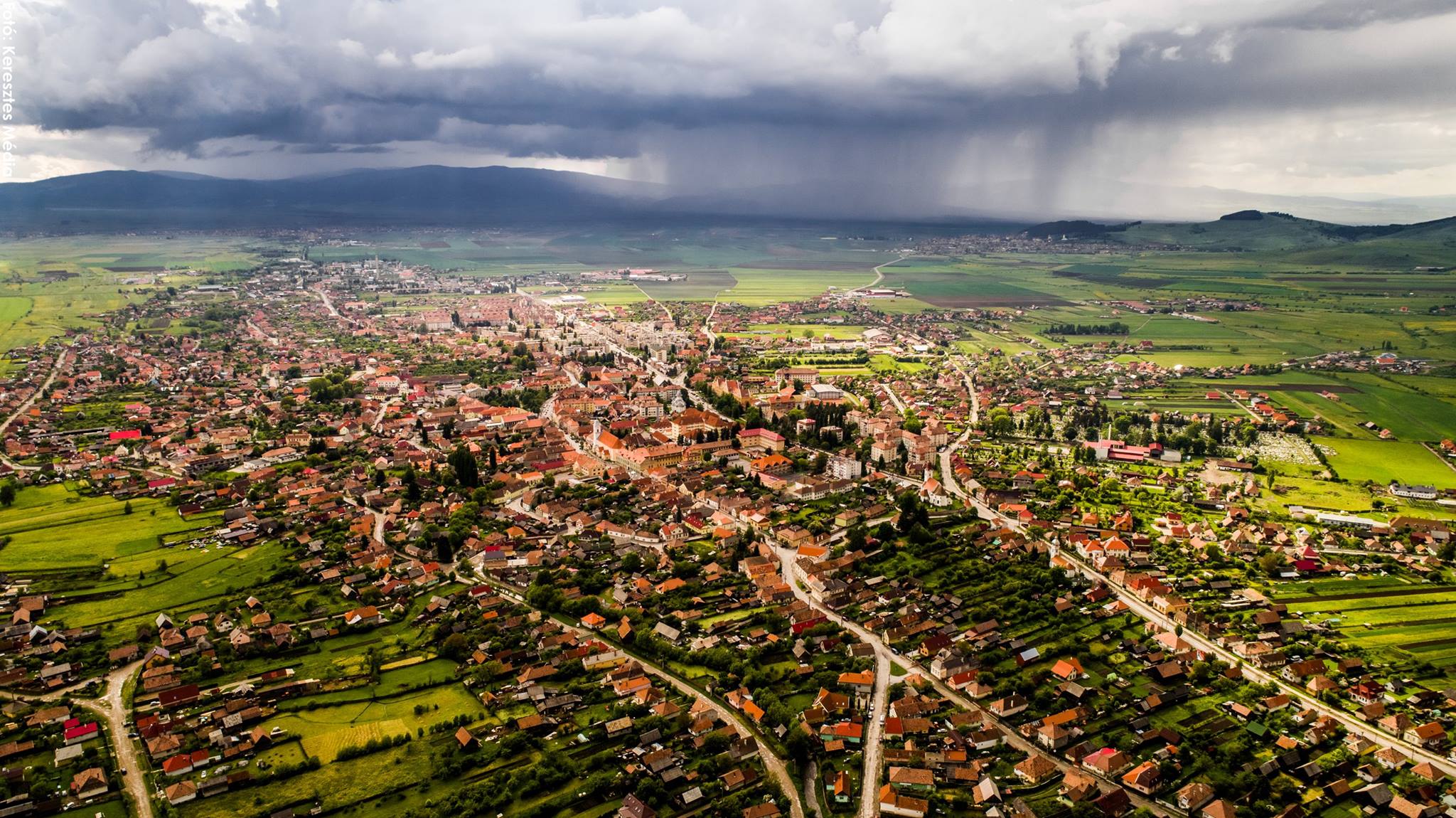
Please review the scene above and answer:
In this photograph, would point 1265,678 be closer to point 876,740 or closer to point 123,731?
point 876,740

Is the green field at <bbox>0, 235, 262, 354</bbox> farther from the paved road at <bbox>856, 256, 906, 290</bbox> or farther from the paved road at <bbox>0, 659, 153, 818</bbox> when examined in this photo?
the paved road at <bbox>856, 256, 906, 290</bbox>

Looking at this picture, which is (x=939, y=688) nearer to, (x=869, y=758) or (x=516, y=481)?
(x=869, y=758)

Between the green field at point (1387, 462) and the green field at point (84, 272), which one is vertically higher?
the green field at point (84, 272)

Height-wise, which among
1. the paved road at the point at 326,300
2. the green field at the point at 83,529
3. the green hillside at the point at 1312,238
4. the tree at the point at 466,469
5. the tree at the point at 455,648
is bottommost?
the tree at the point at 455,648

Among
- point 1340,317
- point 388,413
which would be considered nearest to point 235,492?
point 388,413

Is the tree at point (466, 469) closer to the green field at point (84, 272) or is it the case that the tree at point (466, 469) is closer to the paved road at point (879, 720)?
the paved road at point (879, 720)

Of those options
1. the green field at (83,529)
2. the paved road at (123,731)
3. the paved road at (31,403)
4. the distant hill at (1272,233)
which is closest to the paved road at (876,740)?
the paved road at (123,731)

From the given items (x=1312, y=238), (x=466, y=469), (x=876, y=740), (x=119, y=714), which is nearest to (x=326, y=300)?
(x=466, y=469)
